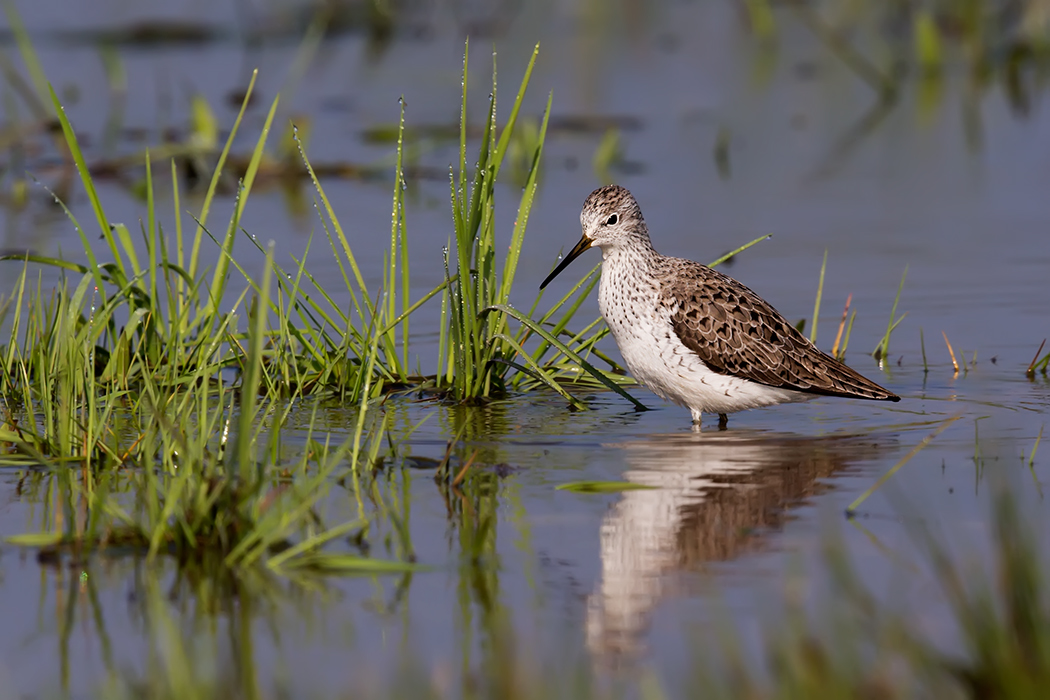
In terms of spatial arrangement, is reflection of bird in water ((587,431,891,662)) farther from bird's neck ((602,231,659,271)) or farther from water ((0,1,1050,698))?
bird's neck ((602,231,659,271))

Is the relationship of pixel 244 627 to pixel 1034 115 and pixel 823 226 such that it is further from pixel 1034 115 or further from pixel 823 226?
pixel 1034 115

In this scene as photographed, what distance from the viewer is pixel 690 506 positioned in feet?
23.1

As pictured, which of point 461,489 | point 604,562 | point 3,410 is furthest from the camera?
point 3,410

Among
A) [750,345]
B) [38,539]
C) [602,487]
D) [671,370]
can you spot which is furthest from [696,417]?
[38,539]

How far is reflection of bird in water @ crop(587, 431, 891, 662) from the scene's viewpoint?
5793 millimetres

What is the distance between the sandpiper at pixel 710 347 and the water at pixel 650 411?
0.22 meters

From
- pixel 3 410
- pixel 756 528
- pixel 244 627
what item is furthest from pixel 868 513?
pixel 3 410

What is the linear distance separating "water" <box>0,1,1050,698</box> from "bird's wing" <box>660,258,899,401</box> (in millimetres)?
239

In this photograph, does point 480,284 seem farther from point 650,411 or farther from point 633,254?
point 650,411

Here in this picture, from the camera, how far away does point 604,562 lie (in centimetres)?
627

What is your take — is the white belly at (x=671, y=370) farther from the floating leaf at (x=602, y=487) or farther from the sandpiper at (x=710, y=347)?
the floating leaf at (x=602, y=487)

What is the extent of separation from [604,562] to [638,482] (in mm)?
1229

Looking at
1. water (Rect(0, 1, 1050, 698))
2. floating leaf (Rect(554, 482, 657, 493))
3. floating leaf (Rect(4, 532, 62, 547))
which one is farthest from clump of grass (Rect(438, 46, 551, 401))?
floating leaf (Rect(4, 532, 62, 547))

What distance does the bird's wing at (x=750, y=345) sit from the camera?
891 cm
